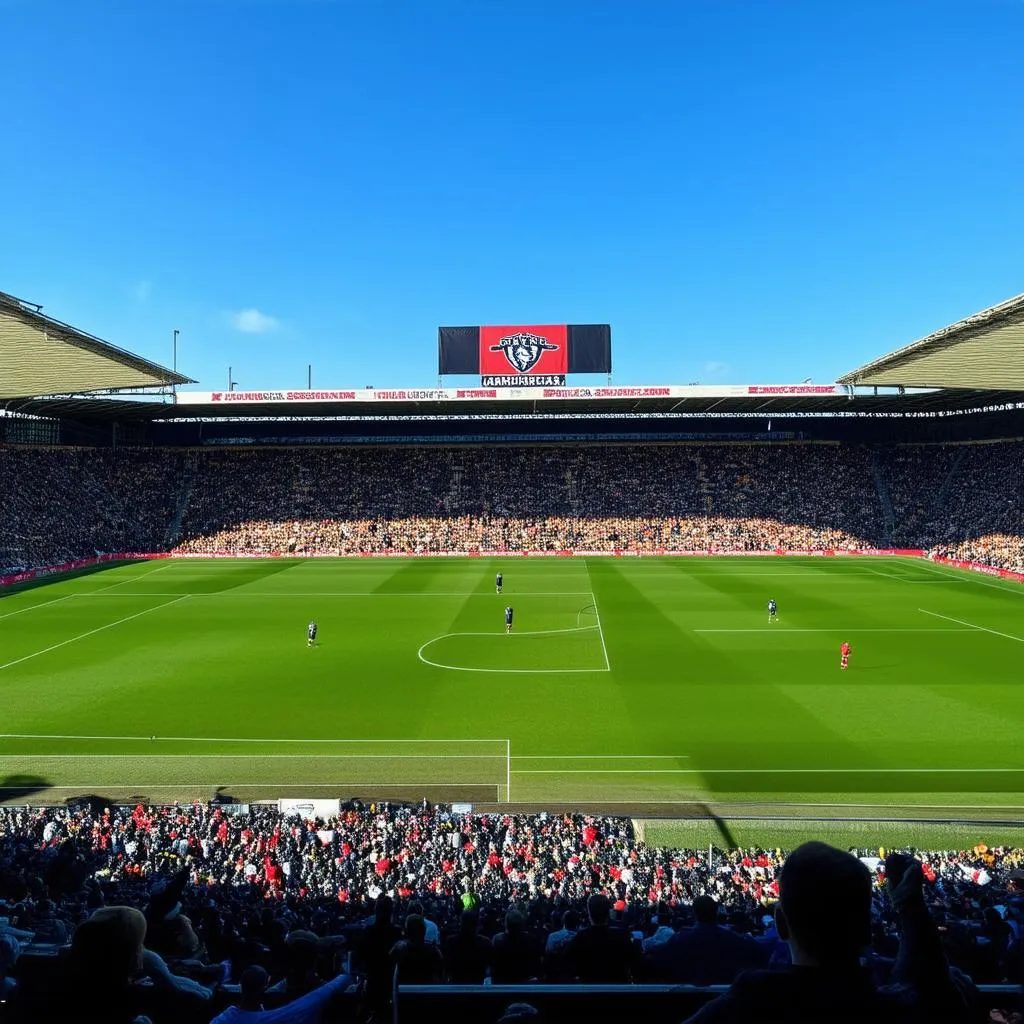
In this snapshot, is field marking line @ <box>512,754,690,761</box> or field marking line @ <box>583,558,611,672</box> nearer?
field marking line @ <box>512,754,690,761</box>

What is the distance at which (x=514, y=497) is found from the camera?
2835 inches

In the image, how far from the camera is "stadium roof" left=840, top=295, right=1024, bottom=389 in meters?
32.7

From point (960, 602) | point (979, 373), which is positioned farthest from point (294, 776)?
point (979, 373)

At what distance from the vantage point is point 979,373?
149ft

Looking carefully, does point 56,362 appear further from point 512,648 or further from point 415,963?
point 415,963

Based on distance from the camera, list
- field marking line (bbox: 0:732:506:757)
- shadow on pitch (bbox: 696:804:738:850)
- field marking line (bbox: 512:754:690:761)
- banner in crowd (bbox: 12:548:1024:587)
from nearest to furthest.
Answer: shadow on pitch (bbox: 696:804:738:850) → field marking line (bbox: 512:754:690:761) → field marking line (bbox: 0:732:506:757) → banner in crowd (bbox: 12:548:1024:587)

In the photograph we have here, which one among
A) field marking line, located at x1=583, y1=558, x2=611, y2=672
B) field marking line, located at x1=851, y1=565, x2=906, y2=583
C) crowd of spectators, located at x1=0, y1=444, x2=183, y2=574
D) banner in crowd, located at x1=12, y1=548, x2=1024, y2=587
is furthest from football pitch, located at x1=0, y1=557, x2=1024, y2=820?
banner in crowd, located at x1=12, y1=548, x2=1024, y2=587

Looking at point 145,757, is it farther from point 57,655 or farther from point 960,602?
point 960,602

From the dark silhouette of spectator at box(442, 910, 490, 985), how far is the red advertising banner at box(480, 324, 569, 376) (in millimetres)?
57320

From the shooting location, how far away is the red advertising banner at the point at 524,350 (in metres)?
61.1

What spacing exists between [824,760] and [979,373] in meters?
35.3

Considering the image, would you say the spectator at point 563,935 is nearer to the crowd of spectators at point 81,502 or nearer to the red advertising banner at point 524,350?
the red advertising banner at point 524,350

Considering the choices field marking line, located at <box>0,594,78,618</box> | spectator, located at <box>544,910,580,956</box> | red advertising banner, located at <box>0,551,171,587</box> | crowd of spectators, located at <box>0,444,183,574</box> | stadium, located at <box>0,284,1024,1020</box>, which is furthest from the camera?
crowd of spectators, located at <box>0,444,183,574</box>

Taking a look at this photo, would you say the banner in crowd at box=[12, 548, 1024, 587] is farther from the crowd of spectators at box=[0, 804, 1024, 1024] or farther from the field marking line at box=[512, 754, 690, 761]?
the crowd of spectators at box=[0, 804, 1024, 1024]
